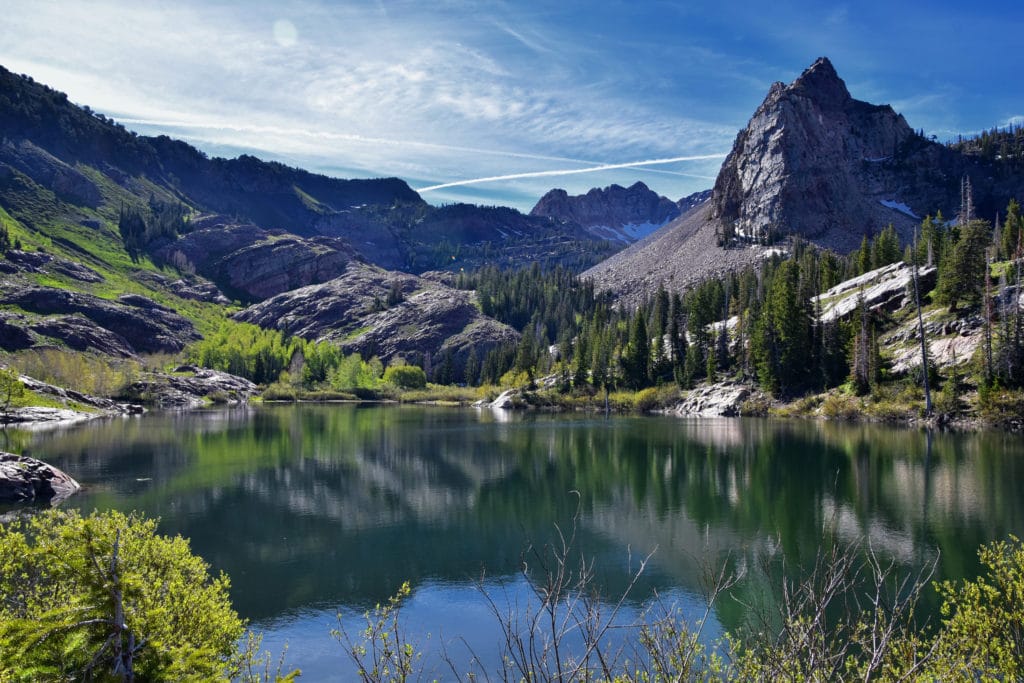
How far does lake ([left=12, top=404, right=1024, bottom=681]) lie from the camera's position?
24.4 metres

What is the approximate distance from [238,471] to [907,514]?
157ft

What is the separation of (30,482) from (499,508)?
96.4 ft

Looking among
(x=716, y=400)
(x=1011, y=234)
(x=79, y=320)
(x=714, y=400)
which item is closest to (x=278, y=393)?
(x=79, y=320)

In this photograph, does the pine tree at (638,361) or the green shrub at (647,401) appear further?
the pine tree at (638,361)

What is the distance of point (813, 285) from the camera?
401 ft

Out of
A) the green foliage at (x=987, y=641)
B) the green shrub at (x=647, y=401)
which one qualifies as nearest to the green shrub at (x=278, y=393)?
the green shrub at (x=647, y=401)

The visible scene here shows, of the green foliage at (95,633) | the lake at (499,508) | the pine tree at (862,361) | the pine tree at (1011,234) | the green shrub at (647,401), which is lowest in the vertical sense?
the lake at (499,508)

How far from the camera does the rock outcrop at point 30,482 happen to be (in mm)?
39000

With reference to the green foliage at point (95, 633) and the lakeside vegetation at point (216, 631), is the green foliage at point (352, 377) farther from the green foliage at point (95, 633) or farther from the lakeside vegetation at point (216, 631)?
the green foliage at point (95, 633)

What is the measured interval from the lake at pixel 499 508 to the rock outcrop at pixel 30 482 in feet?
7.27

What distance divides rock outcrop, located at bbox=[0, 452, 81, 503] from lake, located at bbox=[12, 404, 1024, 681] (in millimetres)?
2217

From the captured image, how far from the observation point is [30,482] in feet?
132

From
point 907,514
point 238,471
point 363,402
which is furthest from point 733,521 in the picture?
point 363,402

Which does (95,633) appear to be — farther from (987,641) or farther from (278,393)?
(278,393)
